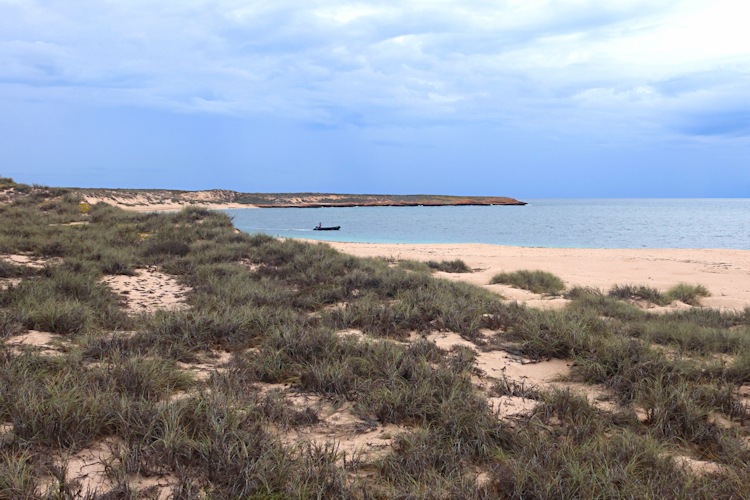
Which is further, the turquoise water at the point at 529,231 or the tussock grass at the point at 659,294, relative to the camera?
the turquoise water at the point at 529,231

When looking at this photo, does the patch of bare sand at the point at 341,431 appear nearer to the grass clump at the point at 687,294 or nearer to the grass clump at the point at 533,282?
the grass clump at the point at 533,282

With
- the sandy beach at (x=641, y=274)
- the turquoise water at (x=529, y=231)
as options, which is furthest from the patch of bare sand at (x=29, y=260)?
A: the sandy beach at (x=641, y=274)

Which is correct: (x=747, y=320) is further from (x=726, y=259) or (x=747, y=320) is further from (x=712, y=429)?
(x=726, y=259)

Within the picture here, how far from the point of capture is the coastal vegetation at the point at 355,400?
8.86 feet

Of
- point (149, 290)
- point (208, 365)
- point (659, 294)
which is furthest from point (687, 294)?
point (149, 290)

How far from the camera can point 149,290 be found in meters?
8.12

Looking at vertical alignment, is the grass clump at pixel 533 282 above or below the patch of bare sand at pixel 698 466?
below

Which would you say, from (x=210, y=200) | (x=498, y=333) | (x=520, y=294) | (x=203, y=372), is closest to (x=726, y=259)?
(x=520, y=294)

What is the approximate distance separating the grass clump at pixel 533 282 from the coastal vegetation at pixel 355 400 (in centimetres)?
306

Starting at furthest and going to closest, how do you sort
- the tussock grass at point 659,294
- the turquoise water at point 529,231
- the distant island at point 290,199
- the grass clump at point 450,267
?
the distant island at point 290,199 < the turquoise water at point 529,231 < the grass clump at point 450,267 < the tussock grass at point 659,294

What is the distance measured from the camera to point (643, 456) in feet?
9.83

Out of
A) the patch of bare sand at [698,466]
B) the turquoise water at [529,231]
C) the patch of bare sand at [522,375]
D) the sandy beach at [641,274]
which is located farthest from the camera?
the turquoise water at [529,231]

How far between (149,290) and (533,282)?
8044 millimetres

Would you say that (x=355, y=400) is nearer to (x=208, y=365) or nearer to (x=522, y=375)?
(x=208, y=365)
